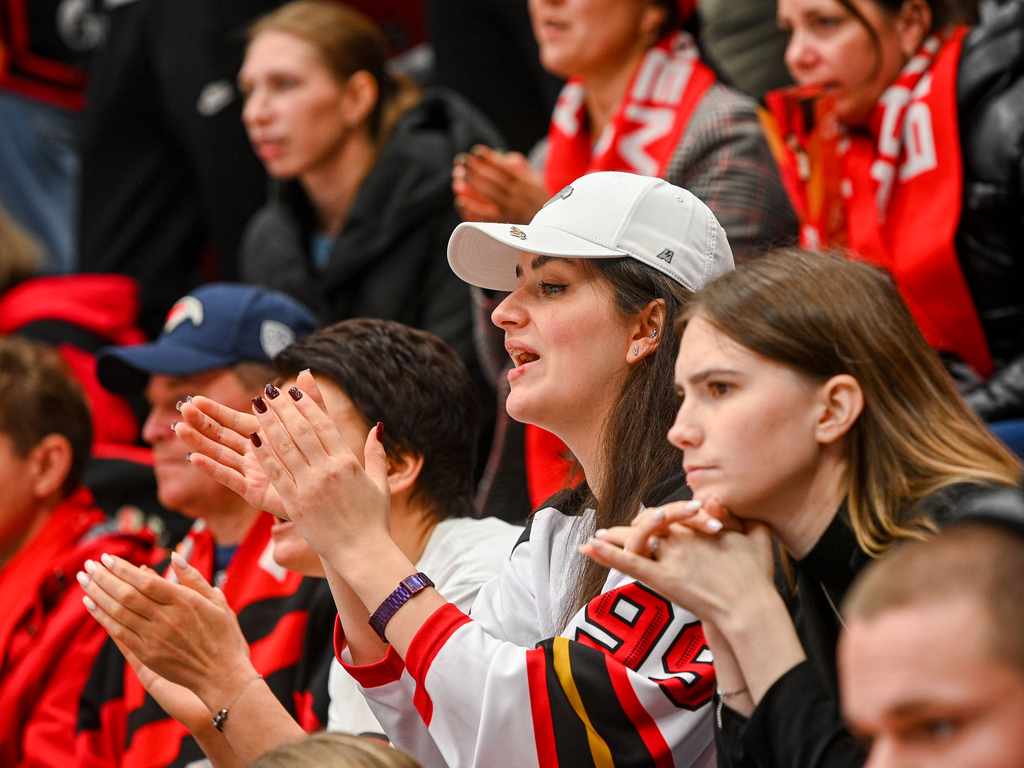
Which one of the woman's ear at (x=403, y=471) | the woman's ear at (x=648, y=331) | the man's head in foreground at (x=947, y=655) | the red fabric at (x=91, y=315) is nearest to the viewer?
the man's head in foreground at (x=947, y=655)

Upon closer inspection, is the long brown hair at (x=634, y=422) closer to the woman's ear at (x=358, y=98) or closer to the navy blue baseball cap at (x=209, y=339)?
the navy blue baseball cap at (x=209, y=339)

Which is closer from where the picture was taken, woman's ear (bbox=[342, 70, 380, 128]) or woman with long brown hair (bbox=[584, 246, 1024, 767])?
woman with long brown hair (bbox=[584, 246, 1024, 767])

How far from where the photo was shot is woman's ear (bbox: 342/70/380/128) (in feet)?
13.3

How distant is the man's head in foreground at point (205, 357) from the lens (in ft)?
10.1

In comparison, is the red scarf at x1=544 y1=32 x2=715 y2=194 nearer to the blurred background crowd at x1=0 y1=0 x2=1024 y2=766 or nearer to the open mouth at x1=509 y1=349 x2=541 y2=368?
the blurred background crowd at x1=0 y1=0 x2=1024 y2=766

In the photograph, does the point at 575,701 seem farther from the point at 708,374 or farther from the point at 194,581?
the point at 194,581

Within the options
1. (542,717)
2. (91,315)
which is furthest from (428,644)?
(91,315)

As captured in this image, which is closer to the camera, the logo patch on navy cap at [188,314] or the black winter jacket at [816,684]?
the black winter jacket at [816,684]

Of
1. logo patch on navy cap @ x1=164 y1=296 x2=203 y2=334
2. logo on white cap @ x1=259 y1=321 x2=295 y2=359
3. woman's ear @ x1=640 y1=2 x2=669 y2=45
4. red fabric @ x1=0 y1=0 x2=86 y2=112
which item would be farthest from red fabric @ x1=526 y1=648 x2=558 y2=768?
red fabric @ x1=0 y1=0 x2=86 y2=112

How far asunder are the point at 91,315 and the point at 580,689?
9.92ft

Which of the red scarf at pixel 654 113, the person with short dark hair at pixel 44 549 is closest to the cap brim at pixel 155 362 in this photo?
the person with short dark hair at pixel 44 549

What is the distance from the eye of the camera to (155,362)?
10.1 ft

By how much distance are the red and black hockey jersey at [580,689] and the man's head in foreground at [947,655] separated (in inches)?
22.5

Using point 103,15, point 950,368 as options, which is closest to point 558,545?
point 950,368
